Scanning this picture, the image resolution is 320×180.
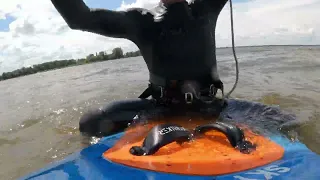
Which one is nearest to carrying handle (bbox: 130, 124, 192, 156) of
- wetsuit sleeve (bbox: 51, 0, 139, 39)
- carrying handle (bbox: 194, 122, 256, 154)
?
carrying handle (bbox: 194, 122, 256, 154)

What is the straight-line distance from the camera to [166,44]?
3381 mm

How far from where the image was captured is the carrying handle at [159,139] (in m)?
2.39

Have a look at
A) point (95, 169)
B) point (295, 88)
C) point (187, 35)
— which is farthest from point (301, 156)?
point (295, 88)

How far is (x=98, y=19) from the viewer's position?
3.19m

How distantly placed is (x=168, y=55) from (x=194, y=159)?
1.43 metres

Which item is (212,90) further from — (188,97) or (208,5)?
(208,5)

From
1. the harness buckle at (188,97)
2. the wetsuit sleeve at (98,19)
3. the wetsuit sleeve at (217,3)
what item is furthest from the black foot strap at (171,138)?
the wetsuit sleeve at (217,3)

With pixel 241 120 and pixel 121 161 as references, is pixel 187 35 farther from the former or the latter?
pixel 121 161

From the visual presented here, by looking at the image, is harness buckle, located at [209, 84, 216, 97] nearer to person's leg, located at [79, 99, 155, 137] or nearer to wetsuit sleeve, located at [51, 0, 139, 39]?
person's leg, located at [79, 99, 155, 137]

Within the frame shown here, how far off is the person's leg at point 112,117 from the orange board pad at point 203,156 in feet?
2.24

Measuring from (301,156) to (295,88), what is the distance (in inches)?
207

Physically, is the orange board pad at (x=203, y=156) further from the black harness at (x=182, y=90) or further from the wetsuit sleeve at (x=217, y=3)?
the wetsuit sleeve at (x=217, y=3)

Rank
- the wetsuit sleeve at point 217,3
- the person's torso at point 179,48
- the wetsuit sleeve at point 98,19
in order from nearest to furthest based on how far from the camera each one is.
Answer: the wetsuit sleeve at point 98,19 < the person's torso at point 179,48 < the wetsuit sleeve at point 217,3

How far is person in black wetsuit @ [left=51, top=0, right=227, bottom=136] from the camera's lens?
3.35m
